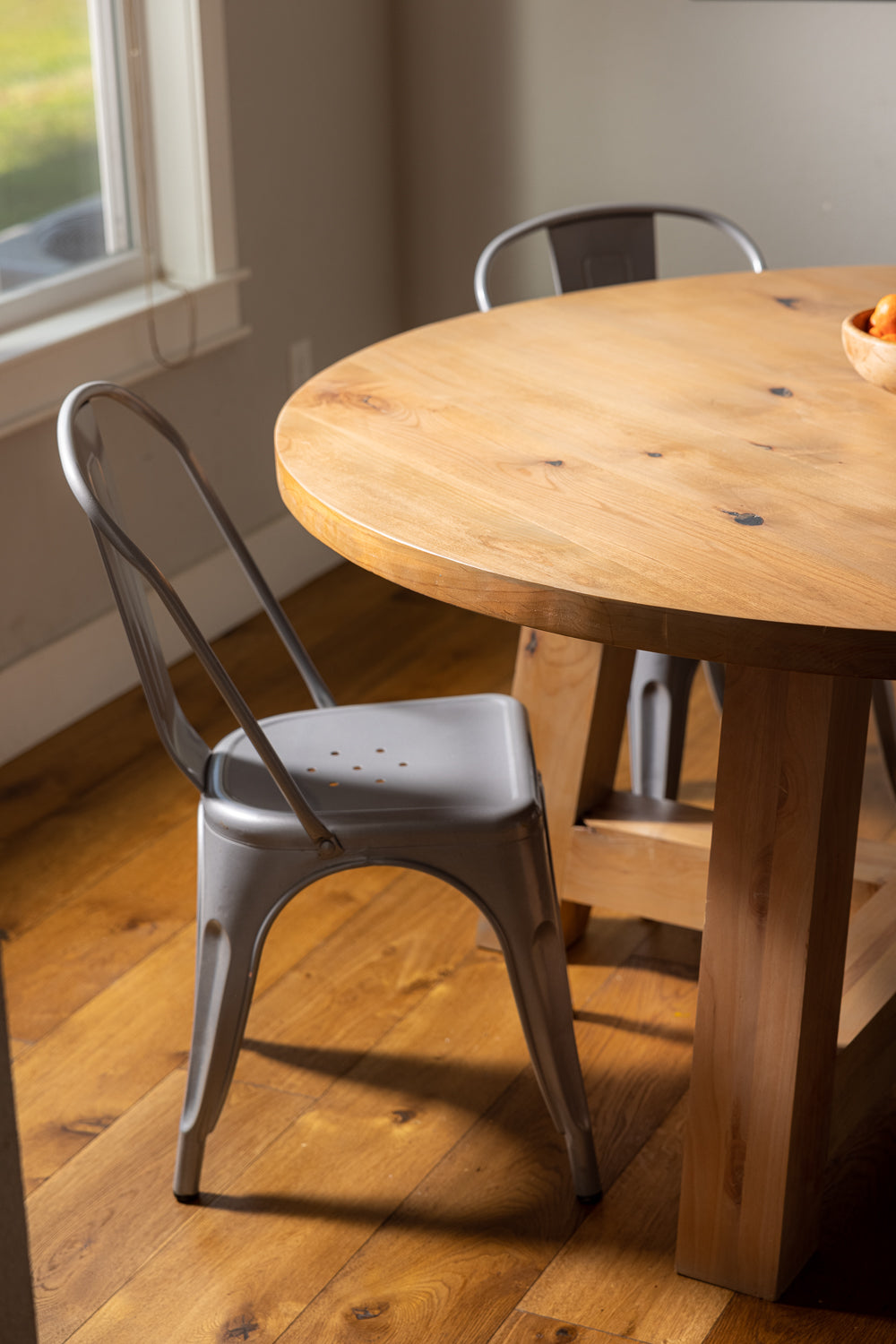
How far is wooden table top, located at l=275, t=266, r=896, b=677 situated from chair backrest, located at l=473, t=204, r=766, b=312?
0.39 metres

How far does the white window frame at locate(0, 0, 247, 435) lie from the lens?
255 centimetres

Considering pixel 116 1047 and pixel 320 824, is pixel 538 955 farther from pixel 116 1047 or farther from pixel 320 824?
pixel 116 1047

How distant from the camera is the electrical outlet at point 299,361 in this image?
10.4 ft

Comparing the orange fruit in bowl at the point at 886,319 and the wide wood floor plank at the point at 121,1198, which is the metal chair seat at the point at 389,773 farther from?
the orange fruit in bowl at the point at 886,319

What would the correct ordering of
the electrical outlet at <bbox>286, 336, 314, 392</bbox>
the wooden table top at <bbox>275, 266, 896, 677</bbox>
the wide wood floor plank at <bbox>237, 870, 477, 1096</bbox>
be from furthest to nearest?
the electrical outlet at <bbox>286, 336, 314, 392</bbox>
the wide wood floor plank at <bbox>237, 870, 477, 1096</bbox>
the wooden table top at <bbox>275, 266, 896, 677</bbox>

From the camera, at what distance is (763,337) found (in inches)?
69.7

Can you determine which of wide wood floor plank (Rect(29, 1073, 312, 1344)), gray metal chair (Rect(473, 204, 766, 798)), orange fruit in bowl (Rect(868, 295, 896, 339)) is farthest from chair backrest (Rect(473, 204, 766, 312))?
wide wood floor plank (Rect(29, 1073, 312, 1344))

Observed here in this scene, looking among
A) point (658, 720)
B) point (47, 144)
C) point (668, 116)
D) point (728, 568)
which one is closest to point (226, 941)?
point (728, 568)

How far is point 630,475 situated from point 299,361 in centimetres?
197

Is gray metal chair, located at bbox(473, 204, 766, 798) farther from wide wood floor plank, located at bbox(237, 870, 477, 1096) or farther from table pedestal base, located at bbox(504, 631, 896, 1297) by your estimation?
table pedestal base, located at bbox(504, 631, 896, 1297)

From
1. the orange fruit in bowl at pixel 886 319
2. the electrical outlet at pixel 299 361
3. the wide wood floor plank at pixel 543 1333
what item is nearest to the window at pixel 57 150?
the electrical outlet at pixel 299 361

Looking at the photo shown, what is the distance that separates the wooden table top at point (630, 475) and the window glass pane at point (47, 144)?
1.05m

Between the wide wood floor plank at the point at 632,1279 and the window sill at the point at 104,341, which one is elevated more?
the window sill at the point at 104,341

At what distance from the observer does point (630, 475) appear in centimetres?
134
